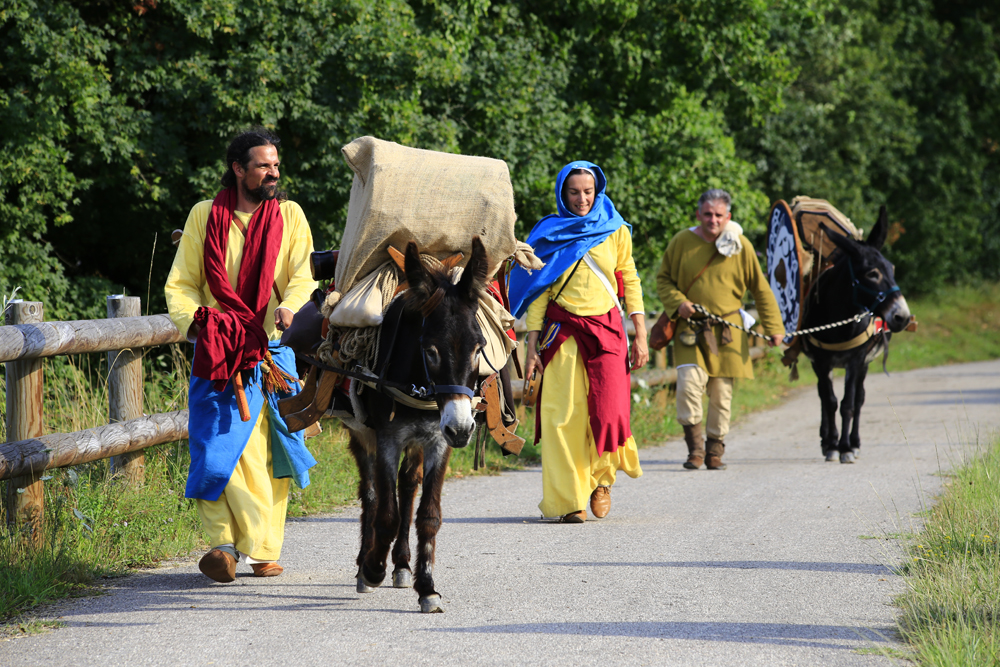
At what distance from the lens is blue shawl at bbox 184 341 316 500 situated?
5.21m

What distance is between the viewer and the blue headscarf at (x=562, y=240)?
23.6 feet

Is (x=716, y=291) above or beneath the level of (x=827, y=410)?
above

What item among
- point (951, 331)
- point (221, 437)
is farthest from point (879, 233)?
point (951, 331)

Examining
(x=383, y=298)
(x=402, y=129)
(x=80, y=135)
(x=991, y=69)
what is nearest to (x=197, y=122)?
(x=80, y=135)

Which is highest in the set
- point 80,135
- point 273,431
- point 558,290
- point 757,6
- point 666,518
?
point 757,6

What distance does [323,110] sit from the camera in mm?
12195

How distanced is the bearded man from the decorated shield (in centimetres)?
624

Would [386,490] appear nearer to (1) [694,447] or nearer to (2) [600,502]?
(2) [600,502]

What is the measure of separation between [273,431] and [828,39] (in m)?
21.1

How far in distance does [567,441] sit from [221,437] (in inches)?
104

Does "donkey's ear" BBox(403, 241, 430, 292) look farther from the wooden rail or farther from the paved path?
the wooden rail

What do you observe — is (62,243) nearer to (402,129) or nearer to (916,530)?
(402,129)

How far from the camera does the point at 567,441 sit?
Result: 717cm

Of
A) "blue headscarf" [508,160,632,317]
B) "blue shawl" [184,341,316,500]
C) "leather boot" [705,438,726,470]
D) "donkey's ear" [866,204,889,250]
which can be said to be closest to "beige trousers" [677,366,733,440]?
"leather boot" [705,438,726,470]
